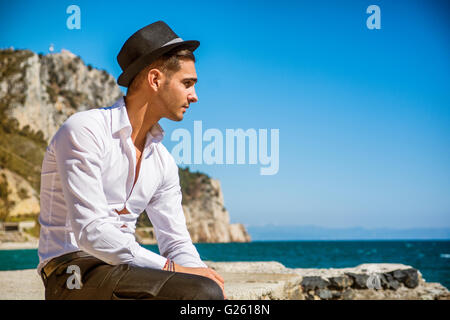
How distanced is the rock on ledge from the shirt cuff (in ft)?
10.6

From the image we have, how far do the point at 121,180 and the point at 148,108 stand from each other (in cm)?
36

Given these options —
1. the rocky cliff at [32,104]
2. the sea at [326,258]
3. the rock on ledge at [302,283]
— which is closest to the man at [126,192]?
the rock on ledge at [302,283]

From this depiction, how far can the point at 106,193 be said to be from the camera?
82.4 inches

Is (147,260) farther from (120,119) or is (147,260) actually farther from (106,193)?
(120,119)

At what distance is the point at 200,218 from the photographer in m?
107

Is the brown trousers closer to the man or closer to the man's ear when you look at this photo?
the man

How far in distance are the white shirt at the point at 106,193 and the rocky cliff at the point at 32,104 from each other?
227ft

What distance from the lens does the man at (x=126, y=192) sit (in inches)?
71.6

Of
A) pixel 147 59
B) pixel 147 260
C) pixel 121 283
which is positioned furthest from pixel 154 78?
pixel 121 283

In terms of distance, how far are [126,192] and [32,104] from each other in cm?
7849

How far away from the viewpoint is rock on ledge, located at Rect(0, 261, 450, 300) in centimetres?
598

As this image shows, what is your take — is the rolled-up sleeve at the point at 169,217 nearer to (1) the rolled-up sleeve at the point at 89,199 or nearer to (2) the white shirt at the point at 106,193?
(2) the white shirt at the point at 106,193

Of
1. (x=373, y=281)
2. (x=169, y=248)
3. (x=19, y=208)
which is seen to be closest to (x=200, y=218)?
(x=19, y=208)

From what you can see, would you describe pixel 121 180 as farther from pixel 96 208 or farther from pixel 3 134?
pixel 3 134
